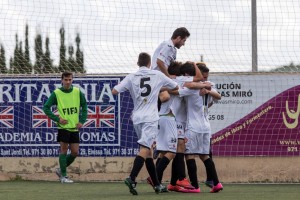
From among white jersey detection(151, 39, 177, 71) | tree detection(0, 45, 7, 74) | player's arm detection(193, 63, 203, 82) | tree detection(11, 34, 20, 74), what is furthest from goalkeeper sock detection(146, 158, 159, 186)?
tree detection(11, 34, 20, 74)

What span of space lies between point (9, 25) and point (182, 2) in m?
3.14

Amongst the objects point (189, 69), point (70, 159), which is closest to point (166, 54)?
point (189, 69)

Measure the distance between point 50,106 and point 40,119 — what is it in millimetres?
1232

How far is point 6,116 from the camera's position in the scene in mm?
18094

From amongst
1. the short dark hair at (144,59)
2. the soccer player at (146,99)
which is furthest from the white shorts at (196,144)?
the short dark hair at (144,59)

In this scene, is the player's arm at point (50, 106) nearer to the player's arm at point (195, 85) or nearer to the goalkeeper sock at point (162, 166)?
the goalkeeper sock at point (162, 166)

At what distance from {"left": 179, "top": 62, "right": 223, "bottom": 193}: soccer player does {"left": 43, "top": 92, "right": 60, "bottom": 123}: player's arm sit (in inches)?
144

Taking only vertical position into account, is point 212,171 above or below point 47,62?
below

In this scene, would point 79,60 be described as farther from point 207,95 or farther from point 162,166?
point 162,166

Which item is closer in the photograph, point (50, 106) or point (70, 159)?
point (50, 106)

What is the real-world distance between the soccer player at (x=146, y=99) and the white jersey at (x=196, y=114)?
731 millimetres

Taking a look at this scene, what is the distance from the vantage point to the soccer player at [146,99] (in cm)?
1290

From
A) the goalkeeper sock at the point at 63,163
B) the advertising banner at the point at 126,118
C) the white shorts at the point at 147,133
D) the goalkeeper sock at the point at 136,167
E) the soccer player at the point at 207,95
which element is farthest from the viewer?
the advertising banner at the point at 126,118

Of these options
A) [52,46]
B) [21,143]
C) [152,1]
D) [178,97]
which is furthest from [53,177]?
[178,97]
